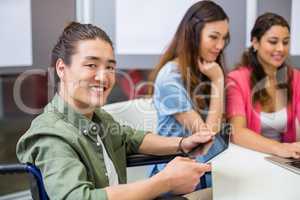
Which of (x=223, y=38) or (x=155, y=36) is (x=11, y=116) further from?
(x=223, y=38)

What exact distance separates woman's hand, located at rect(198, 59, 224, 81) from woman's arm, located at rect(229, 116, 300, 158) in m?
0.22

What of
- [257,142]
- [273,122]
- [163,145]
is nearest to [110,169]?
[163,145]

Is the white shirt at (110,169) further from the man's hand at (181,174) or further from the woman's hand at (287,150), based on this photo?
the woman's hand at (287,150)

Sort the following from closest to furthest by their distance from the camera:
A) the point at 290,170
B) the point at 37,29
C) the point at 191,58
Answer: the point at 290,170 → the point at 191,58 → the point at 37,29

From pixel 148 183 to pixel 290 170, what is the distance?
545 millimetres

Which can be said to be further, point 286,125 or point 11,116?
point 11,116

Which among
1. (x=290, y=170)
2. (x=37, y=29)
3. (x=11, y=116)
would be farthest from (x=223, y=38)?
(x=11, y=116)

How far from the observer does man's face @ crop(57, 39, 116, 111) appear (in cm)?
108

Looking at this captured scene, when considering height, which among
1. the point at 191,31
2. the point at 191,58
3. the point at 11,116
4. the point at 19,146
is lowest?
the point at 11,116

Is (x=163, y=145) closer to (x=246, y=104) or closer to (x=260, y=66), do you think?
(x=246, y=104)

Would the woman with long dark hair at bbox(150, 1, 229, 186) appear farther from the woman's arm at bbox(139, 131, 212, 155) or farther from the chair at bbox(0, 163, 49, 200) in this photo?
the chair at bbox(0, 163, 49, 200)

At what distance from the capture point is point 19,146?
980 millimetres

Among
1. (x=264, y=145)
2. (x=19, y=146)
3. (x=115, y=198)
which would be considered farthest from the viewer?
(x=264, y=145)

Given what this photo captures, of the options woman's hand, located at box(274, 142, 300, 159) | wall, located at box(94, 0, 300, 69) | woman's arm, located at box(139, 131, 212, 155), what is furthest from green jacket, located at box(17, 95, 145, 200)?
wall, located at box(94, 0, 300, 69)
